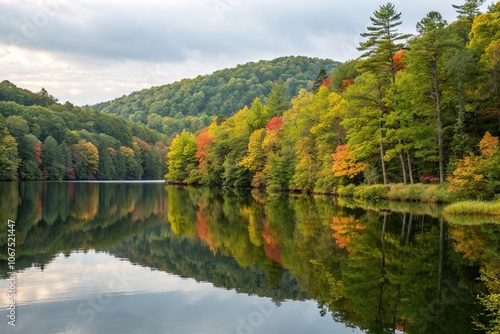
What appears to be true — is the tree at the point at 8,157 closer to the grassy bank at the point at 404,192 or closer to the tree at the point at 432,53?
the grassy bank at the point at 404,192

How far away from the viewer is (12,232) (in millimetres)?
22062

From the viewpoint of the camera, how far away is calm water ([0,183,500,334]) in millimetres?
10508

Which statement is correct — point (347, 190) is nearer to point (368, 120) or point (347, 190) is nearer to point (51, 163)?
point (368, 120)

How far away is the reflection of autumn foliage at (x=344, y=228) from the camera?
1976cm

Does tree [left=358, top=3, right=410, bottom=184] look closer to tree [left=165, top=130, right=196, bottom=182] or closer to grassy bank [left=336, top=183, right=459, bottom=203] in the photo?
grassy bank [left=336, top=183, right=459, bottom=203]

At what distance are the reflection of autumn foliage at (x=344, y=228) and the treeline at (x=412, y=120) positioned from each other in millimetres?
10674

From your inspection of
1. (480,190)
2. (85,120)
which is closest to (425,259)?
(480,190)

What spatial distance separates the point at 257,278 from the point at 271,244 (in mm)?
5592

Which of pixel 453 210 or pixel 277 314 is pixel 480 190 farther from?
pixel 277 314

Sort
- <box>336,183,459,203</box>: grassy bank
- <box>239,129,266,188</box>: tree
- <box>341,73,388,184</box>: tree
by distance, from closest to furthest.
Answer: <box>336,183,459,203</box>: grassy bank, <box>341,73,388,184</box>: tree, <box>239,129,266,188</box>: tree

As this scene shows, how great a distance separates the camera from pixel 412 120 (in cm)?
4109

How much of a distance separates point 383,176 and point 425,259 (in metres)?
31.7

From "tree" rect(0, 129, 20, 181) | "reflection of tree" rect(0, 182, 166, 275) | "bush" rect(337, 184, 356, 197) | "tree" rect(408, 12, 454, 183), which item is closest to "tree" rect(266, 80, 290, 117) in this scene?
"bush" rect(337, 184, 356, 197)

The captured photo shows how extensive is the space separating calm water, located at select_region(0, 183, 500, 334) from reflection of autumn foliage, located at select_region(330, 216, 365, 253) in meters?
0.09
